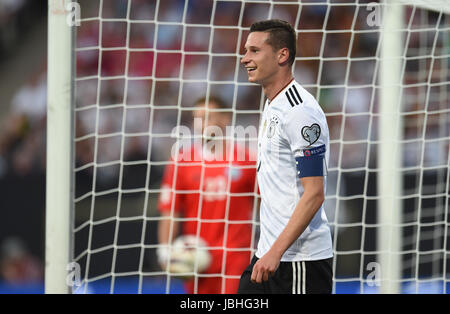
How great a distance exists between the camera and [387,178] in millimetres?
4004

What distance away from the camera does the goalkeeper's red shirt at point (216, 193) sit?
13.0ft

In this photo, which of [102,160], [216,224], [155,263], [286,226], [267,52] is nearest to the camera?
[286,226]

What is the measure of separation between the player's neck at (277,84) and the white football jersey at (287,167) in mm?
18

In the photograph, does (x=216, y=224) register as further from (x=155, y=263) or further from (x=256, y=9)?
(x=256, y=9)

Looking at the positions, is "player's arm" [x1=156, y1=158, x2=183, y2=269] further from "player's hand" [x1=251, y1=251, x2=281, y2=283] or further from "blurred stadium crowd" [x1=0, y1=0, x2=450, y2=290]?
"blurred stadium crowd" [x1=0, y1=0, x2=450, y2=290]

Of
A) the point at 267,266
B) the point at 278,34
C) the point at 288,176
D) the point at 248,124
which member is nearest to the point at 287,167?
the point at 288,176

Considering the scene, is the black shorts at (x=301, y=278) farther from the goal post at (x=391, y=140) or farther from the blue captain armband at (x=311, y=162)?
the goal post at (x=391, y=140)

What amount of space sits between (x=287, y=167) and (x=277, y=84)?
328mm

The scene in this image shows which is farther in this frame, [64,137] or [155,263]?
[155,263]

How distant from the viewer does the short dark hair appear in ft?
8.98

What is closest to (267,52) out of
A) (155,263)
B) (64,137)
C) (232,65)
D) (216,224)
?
(64,137)
